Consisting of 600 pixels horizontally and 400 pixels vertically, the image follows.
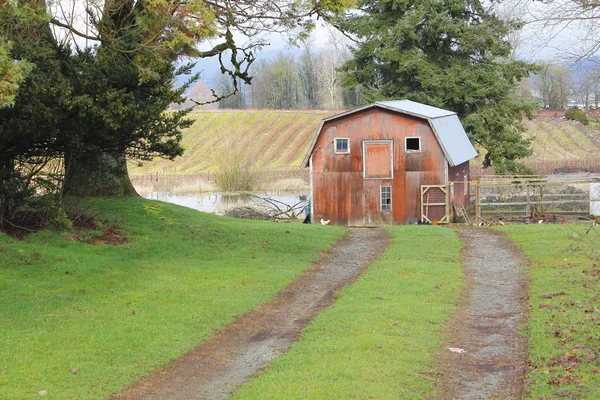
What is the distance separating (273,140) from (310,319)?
220 feet

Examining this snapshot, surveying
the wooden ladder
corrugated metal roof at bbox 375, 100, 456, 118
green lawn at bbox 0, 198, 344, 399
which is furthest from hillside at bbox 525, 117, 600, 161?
green lawn at bbox 0, 198, 344, 399

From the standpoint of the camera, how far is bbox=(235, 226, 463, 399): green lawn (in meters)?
8.99

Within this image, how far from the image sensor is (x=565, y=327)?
477 inches

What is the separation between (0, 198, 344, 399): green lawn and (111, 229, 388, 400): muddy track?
0.82 ft

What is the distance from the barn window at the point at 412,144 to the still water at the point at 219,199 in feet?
30.9

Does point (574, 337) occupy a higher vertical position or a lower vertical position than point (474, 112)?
lower

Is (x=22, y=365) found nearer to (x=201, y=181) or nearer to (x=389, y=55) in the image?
(x=389, y=55)

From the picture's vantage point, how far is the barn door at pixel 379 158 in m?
32.8

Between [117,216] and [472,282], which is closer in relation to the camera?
[472,282]

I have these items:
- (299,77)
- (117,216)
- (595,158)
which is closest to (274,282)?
(117,216)

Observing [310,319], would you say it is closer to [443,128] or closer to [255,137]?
[443,128]

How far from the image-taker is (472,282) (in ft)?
56.5

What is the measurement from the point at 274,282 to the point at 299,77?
106m

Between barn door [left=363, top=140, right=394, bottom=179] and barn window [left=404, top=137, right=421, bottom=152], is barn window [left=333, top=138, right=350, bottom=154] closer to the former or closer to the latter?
barn door [left=363, top=140, right=394, bottom=179]
